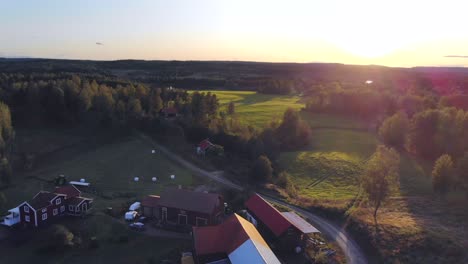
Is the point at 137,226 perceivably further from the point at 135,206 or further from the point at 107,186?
the point at 107,186

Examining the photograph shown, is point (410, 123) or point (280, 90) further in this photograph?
point (280, 90)

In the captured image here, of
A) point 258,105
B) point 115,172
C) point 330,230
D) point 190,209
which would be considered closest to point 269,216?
point 330,230

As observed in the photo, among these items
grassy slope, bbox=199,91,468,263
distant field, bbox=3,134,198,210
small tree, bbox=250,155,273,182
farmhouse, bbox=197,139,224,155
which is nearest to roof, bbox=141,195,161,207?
distant field, bbox=3,134,198,210

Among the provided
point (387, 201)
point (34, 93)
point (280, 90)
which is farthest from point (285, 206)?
point (280, 90)

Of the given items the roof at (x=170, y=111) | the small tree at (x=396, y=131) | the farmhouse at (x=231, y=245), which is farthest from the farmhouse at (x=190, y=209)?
the small tree at (x=396, y=131)

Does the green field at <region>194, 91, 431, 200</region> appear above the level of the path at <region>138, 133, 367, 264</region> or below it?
above

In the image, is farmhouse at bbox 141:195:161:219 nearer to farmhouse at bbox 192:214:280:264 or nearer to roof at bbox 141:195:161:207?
roof at bbox 141:195:161:207

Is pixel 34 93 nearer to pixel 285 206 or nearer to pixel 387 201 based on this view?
pixel 285 206
